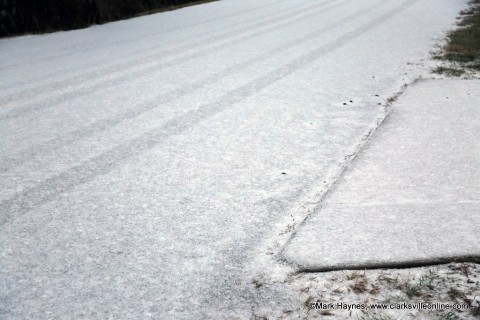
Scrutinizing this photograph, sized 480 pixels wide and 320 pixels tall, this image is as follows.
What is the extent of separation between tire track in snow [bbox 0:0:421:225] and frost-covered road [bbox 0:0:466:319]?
0.06 feet

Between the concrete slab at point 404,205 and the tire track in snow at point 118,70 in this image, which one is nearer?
the concrete slab at point 404,205

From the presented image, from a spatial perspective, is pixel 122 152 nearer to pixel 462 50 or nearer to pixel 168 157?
pixel 168 157

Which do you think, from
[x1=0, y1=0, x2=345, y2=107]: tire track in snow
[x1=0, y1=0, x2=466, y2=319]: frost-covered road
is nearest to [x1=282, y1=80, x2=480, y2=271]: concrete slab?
[x1=0, y1=0, x2=466, y2=319]: frost-covered road

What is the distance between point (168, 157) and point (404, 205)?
6.84 feet

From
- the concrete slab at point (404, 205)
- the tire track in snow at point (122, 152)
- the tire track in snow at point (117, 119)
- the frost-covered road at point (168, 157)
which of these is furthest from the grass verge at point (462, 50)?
the tire track in snow at point (117, 119)

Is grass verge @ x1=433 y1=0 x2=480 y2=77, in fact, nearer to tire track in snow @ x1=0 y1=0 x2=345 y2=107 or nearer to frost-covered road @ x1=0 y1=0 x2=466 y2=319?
frost-covered road @ x1=0 y1=0 x2=466 y2=319

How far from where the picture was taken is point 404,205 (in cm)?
353

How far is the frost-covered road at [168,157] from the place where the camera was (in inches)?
113

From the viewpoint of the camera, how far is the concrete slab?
2.96 m

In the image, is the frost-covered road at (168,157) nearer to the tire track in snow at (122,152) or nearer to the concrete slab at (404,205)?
the tire track in snow at (122,152)

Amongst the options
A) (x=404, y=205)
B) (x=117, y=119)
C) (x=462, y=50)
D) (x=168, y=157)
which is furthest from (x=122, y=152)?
(x=462, y=50)

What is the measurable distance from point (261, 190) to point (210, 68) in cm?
461

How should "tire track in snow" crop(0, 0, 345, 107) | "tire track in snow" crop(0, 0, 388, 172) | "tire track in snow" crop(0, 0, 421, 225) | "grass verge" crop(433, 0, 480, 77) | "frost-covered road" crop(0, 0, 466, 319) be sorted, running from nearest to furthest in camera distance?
1. "frost-covered road" crop(0, 0, 466, 319)
2. "tire track in snow" crop(0, 0, 421, 225)
3. "tire track in snow" crop(0, 0, 388, 172)
4. "tire track in snow" crop(0, 0, 345, 107)
5. "grass verge" crop(433, 0, 480, 77)

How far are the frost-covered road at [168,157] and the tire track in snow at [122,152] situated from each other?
0.06 ft
